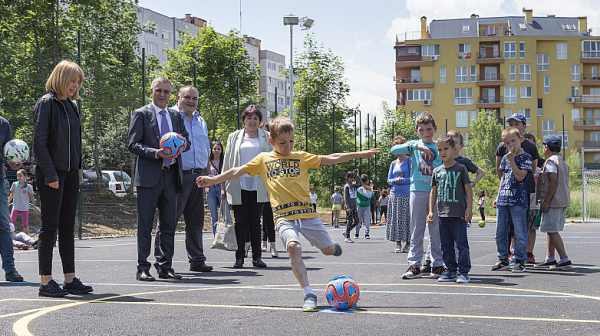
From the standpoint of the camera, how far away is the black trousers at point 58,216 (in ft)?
17.1

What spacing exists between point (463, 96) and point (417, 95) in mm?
5738

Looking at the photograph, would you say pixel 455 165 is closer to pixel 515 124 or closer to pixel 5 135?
pixel 515 124

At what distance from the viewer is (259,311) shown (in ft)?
→ 14.7

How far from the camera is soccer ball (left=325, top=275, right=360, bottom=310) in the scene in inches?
178

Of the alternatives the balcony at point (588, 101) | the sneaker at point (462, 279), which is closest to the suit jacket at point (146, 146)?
the sneaker at point (462, 279)

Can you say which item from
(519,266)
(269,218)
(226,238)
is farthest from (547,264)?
(226,238)

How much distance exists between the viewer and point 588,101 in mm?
74812

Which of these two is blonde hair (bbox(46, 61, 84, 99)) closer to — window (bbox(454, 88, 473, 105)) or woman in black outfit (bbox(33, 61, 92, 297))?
woman in black outfit (bbox(33, 61, 92, 297))

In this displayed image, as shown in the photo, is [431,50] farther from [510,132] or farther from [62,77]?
[62,77]

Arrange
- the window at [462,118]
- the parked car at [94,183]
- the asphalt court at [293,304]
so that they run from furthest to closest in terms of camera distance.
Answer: the window at [462,118] < the parked car at [94,183] < the asphalt court at [293,304]

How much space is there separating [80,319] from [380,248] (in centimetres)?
756

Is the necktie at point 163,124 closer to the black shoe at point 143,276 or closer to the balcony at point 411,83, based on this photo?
the black shoe at point 143,276

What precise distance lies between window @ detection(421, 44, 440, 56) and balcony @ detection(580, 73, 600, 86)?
1854 centimetres

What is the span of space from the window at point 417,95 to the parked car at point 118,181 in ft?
192
